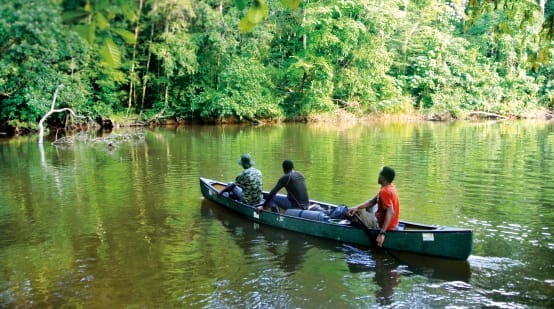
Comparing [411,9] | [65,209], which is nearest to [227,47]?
[411,9]

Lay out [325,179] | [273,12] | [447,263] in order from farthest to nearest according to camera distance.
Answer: [273,12] → [325,179] → [447,263]

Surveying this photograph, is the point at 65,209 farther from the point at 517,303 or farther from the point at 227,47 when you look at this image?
the point at 227,47

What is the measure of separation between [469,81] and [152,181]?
108 feet

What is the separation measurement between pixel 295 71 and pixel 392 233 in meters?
29.1

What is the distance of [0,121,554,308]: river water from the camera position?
621 centimetres

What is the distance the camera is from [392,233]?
7.44 meters

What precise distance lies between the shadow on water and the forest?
20.8 meters

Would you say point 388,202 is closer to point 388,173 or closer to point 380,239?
point 388,173

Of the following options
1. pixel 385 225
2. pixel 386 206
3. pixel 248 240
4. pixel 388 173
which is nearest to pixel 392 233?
pixel 385 225

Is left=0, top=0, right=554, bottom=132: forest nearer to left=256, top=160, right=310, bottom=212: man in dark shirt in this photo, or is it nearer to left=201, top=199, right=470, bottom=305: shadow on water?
left=256, top=160, right=310, bottom=212: man in dark shirt

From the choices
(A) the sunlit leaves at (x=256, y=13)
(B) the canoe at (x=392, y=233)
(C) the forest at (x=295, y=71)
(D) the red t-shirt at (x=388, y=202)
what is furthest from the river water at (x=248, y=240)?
(C) the forest at (x=295, y=71)

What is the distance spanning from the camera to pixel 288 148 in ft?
67.8

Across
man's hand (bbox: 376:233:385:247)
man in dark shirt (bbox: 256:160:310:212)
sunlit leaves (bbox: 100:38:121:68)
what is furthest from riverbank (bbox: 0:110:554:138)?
sunlit leaves (bbox: 100:38:121:68)

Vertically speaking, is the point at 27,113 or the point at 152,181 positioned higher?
the point at 27,113
